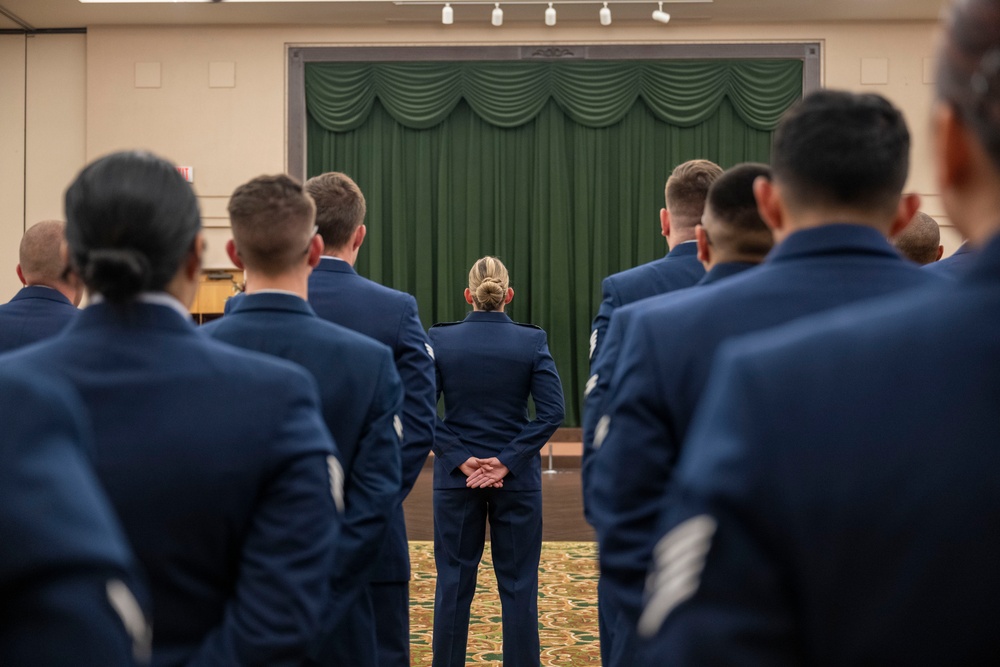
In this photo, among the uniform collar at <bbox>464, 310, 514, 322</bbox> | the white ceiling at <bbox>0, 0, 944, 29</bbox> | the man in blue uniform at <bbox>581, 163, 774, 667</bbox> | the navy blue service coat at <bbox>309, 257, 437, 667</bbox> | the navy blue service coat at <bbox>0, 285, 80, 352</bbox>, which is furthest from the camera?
the white ceiling at <bbox>0, 0, 944, 29</bbox>

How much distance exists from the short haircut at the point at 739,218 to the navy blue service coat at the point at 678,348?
0.45m

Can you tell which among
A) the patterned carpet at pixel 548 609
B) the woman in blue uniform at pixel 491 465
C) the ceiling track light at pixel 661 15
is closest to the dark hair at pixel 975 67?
the woman in blue uniform at pixel 491 465

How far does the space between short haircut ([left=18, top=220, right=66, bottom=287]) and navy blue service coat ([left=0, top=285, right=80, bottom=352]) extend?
75 millimetres

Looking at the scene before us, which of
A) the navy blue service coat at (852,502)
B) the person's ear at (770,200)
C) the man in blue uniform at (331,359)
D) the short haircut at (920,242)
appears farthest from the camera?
the short haircut at (920,242)

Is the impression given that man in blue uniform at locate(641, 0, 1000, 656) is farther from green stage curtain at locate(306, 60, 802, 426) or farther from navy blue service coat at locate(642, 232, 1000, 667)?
green stage curtain at locate(306, 60, 802, 426)

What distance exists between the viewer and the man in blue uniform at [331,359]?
2.21 meters

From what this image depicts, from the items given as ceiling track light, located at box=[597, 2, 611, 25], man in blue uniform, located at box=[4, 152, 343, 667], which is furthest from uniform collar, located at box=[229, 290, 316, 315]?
ceiling track light, located at box=[597, 2, 611, 25]

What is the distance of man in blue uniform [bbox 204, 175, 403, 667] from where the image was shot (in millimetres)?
2205

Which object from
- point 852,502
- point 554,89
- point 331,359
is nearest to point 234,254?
point 331,359

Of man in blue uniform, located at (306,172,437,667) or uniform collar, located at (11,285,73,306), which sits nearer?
man in blue uniform, located at (306,172,437,667)

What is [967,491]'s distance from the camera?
2.49ft

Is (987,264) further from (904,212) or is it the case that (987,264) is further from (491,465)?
(491,465)

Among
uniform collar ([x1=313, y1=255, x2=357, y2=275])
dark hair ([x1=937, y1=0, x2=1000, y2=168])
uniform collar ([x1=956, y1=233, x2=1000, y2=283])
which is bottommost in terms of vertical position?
uniform collar ([x1=956, y1=233, x2=1000, y2=283])

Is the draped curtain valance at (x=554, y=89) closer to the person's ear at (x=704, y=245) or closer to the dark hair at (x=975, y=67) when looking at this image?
the person's ear at (x=704, y=245)
